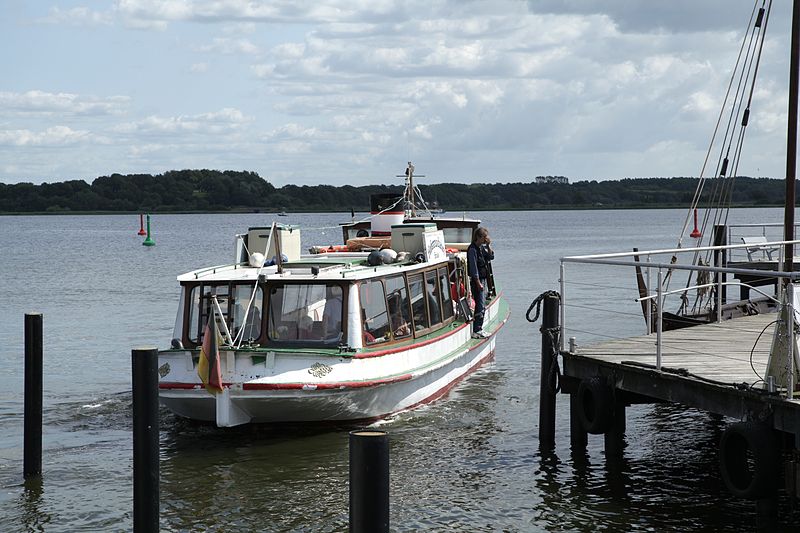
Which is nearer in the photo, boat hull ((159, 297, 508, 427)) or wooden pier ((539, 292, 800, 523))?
wooden pier ((539, 292, 800, 523))

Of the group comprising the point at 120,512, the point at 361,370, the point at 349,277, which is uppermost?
the point at 349,277

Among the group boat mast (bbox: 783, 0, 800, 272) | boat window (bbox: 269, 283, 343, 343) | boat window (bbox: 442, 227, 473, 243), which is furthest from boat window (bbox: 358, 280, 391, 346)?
boat window (bbox: 442, 227, 473, 243)

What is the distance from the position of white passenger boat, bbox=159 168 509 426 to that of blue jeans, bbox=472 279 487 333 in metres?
1.75

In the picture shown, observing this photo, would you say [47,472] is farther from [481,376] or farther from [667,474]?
[481,376]

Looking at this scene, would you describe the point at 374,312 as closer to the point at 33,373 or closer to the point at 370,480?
the point at 33,373

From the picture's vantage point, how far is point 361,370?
16.1 metres

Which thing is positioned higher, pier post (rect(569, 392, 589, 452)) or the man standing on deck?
the man standing on deck

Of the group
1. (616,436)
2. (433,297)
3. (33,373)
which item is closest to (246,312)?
(33,373)

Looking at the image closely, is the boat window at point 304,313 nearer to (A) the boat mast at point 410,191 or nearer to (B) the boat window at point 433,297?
(B) the boat window at point 433,297

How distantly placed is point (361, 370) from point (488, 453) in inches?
88.2

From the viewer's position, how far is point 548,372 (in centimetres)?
1484

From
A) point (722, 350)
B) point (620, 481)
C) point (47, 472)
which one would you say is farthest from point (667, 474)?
point (47, 472)

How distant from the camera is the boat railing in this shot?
42.1 ft

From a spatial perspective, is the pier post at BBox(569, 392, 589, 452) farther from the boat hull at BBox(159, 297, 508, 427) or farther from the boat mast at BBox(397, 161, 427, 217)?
the boat mast at BBox(397, 161, 427, 217)
